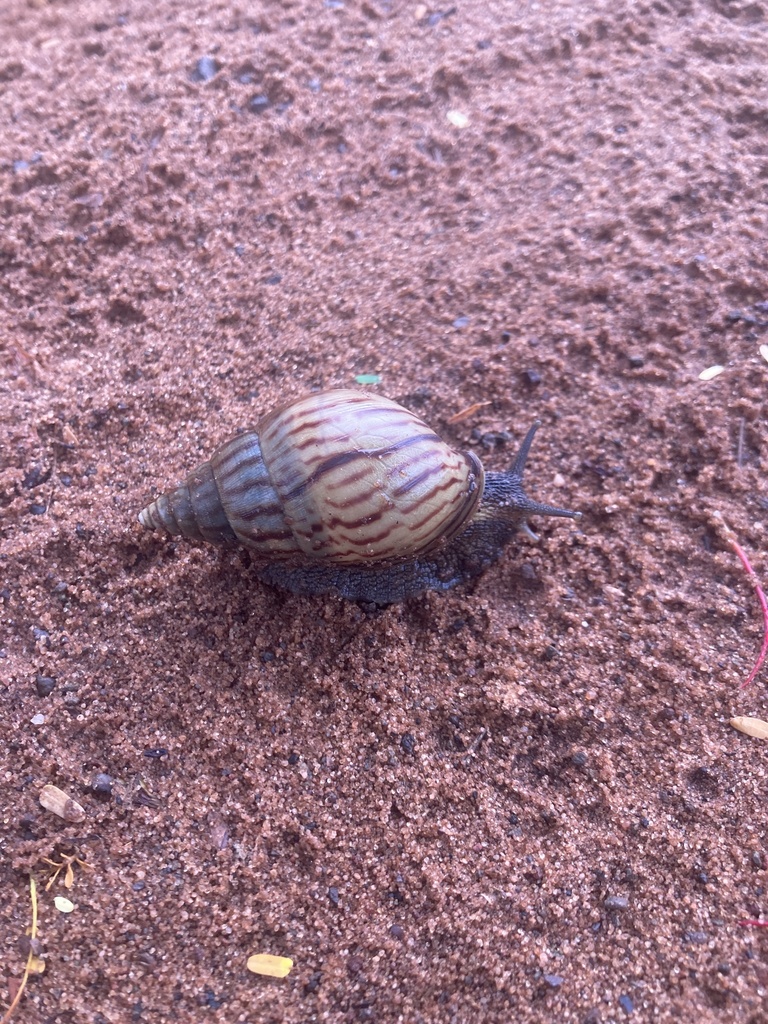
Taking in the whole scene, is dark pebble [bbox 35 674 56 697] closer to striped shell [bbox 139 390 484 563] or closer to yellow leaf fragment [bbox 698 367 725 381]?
striped shell [bbox 139 390 484 563]

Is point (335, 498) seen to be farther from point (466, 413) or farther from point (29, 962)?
point (29, 962)

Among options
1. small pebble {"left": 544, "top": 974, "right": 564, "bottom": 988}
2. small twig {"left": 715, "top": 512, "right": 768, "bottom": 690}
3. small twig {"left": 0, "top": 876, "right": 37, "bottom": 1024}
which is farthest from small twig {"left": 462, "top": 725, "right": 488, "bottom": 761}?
small twig {"left": 0, "top": 876, "right": 37, "bottom": 1024}

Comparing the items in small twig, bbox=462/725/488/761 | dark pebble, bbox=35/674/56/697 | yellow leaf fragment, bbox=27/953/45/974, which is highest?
dark pebble, bbox=35/674/56/697

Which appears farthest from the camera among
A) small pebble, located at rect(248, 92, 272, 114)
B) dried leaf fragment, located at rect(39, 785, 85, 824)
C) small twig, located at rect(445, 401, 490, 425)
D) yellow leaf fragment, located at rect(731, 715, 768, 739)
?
small pebble, located at rect(248, 92, 272, 114)

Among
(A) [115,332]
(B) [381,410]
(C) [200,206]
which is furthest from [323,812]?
(C) [200,206]

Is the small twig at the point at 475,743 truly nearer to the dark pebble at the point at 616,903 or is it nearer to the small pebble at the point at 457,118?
the dark pebble at the point at 616,903

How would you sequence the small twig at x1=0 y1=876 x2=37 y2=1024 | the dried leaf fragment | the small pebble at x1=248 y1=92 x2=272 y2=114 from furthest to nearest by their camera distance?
1. the small pebble at x1=248 y1=92 x2=272 y2=114
2. the dried leaf fragment
3. the small twig at x1=0 y1=876 x2=37 y2=1024

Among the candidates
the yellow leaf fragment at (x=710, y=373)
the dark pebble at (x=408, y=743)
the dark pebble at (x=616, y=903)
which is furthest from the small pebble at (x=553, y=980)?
the yellow leaf fragment at (x=710, y=373)

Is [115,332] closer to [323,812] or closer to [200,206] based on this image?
[200,206]
